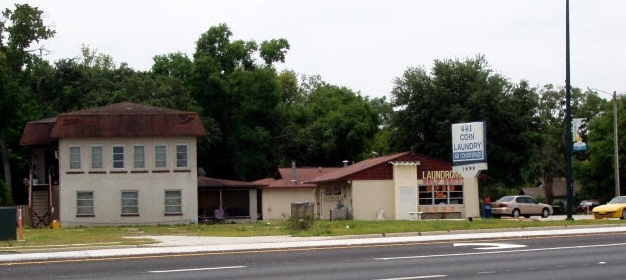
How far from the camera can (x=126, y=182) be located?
5659 centimetres

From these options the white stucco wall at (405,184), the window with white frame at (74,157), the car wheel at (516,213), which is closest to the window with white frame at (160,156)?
the window with white frame at (74,157)

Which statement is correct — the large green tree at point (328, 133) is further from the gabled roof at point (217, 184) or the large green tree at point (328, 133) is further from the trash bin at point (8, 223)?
the trash bin at point (8, 223)

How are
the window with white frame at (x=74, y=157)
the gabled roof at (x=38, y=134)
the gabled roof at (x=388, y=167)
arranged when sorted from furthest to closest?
the gabled roof at (x=38, y=134) < the gabled roof at (x=388, y=167) < the window with white frame at (x=74, y=157)

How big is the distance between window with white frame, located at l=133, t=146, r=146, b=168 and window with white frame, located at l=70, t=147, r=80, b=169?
119 inches

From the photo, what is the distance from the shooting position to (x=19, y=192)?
74125mm

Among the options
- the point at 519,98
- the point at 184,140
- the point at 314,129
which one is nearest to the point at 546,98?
the point at 314,129

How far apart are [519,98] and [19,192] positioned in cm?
3636

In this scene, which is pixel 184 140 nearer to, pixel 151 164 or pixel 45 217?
pixel 151 164

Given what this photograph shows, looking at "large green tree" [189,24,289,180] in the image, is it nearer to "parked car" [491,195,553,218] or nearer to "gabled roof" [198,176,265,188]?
"gabled roof" [198,176,265,188]

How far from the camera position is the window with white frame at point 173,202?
186 ft

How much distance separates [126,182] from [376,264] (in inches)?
1443

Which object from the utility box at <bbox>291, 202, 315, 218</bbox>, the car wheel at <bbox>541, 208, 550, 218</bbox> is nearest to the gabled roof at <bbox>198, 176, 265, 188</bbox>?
the car wheel at <bbox>541, 208, 550, 218</bbox>

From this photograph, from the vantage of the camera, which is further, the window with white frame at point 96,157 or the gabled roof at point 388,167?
the gabled roof at point 388,167

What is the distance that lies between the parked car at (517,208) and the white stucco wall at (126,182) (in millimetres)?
17182
